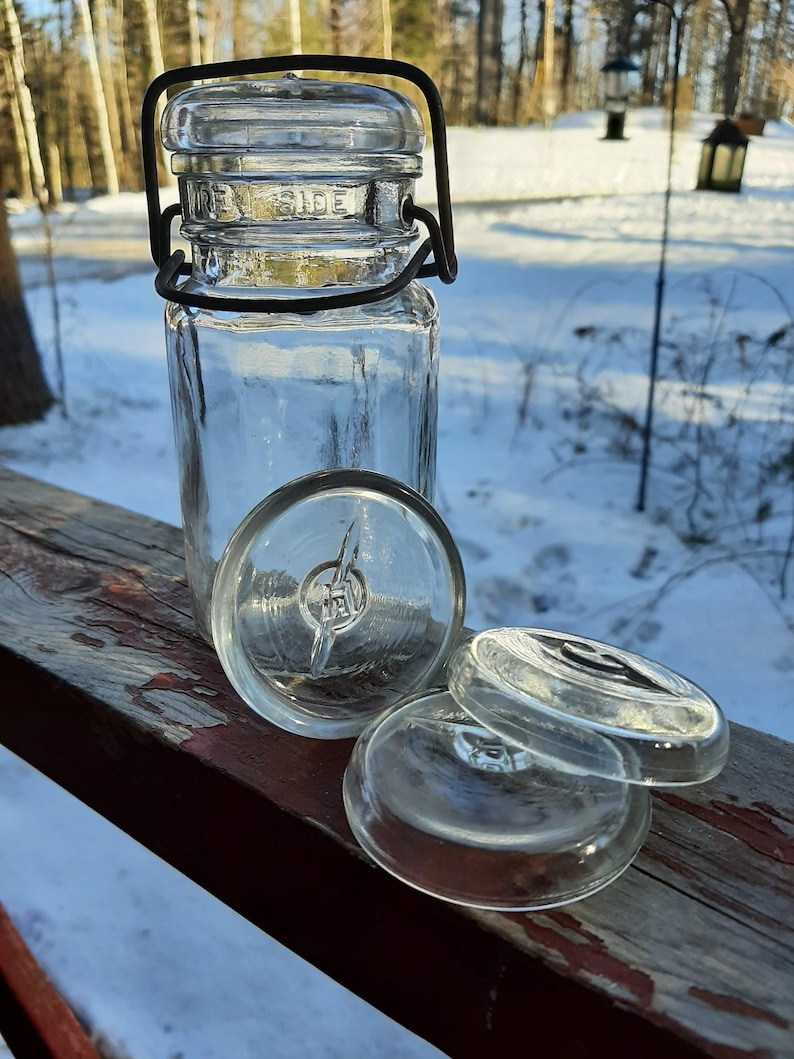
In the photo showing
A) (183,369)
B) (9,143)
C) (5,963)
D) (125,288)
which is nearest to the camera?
(183,369)

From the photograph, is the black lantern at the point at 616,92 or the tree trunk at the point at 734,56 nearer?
the tree trunk at the point at 734,56

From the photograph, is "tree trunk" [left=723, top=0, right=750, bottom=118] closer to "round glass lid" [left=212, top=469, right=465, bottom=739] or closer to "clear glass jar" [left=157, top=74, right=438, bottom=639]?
"clear glass jar" [left=157, top=74, right=438, bottom=639]

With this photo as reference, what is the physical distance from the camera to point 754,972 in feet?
1.24

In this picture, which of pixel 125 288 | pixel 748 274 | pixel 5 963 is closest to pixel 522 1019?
pixel 5 963

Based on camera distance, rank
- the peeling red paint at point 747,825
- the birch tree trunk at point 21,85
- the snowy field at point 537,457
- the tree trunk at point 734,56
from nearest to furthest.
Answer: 1. the peeling red paint at point 747,825
2. the snowy field at point 537,457
3. the tree trunk at point 734,56
4. the birch tree trunk at point 21,85

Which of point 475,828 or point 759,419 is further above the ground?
point 475,828

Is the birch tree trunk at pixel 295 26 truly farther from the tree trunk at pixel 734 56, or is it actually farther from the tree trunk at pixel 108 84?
the tree trunk at pixel 734 56

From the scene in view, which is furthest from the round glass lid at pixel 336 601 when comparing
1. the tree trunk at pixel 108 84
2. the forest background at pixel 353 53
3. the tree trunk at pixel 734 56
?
the tree trunk at pixel 108 84

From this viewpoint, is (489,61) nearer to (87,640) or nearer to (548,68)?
(548,68)

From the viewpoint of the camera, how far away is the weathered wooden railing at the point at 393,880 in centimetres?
37

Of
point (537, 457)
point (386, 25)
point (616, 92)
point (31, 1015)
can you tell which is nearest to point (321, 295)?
point (31, 1015)

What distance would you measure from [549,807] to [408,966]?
105mm

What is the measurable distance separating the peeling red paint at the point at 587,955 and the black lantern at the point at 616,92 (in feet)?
10.8

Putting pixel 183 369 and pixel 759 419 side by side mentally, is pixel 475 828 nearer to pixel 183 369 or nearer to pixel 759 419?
pixel 183 369
